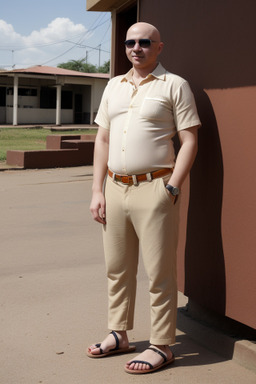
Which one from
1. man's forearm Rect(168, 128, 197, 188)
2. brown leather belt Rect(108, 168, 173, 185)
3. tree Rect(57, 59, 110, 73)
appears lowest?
brown leather belt Rect(108, 168, 173, 185)

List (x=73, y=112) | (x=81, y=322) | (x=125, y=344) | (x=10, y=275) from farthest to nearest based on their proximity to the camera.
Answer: (x=73, y=112) → (x=10, y=275) → (x=81, y=322) → (x=125, y=344)

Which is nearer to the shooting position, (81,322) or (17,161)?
(81,322)

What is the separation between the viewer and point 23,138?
2889 centimetres

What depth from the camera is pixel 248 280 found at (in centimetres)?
363

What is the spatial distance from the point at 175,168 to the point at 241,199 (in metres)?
0.45

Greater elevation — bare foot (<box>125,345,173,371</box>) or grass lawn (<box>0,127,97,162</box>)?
grass lawn (<box>0,127,97,162</box>)

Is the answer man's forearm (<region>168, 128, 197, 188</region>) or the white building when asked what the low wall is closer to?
the white building

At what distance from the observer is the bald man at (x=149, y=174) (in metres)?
3.52

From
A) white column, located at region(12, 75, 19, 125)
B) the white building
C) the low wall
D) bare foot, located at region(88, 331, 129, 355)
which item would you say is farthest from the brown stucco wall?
the low wall

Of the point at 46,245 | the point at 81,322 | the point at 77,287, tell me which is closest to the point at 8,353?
the point at 81,322

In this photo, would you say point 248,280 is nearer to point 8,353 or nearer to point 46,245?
point 8,353

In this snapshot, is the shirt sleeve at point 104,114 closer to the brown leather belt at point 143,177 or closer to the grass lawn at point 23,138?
the brown leather belt at point 143,177

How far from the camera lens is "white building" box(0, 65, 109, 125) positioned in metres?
39.7

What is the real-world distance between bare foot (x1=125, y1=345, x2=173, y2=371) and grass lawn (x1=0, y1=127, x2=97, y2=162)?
1634 cm
